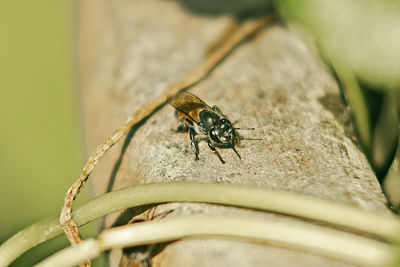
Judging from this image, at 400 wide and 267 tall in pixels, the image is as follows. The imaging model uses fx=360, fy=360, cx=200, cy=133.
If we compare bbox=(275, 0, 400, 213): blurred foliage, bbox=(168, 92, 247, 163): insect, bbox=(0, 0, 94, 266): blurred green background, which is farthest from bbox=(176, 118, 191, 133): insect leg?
bbox=(0, 0, 94, 266): blurred green background

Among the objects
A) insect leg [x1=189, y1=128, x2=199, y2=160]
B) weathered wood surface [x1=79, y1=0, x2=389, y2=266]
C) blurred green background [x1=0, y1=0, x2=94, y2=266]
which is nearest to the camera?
weathered wood surface [x1=79, y1=0, x2=389, y2=266]

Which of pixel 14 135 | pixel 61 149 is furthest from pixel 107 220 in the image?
pixel 14 135

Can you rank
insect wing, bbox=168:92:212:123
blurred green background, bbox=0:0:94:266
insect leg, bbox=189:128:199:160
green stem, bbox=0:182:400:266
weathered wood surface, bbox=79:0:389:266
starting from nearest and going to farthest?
1. green stem, bbox=0:182:400:266
2. weathered wood surface, bbox=79:0:389:266
3. insect leg, bbox=189:128:199:160
4. insect wing, bbox=168:92:212:123
5. blurred green background, bbox=0:0:94:266

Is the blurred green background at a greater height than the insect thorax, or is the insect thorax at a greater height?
the blurred green background

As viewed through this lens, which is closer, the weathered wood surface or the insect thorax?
the weathered wood surface

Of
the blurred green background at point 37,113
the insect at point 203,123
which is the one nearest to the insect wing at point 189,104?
the insect at point 203,123

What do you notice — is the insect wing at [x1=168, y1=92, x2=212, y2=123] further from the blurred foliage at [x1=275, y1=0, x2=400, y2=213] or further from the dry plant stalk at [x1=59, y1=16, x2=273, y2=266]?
the blurred foliage at [x1=275, y1=0, x2=400, y2=213]

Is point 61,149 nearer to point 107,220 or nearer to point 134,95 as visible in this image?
point 134,95

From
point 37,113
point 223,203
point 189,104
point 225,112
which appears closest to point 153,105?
point 189,104

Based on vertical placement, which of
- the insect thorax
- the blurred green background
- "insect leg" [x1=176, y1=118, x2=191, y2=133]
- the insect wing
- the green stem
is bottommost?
the green stem
